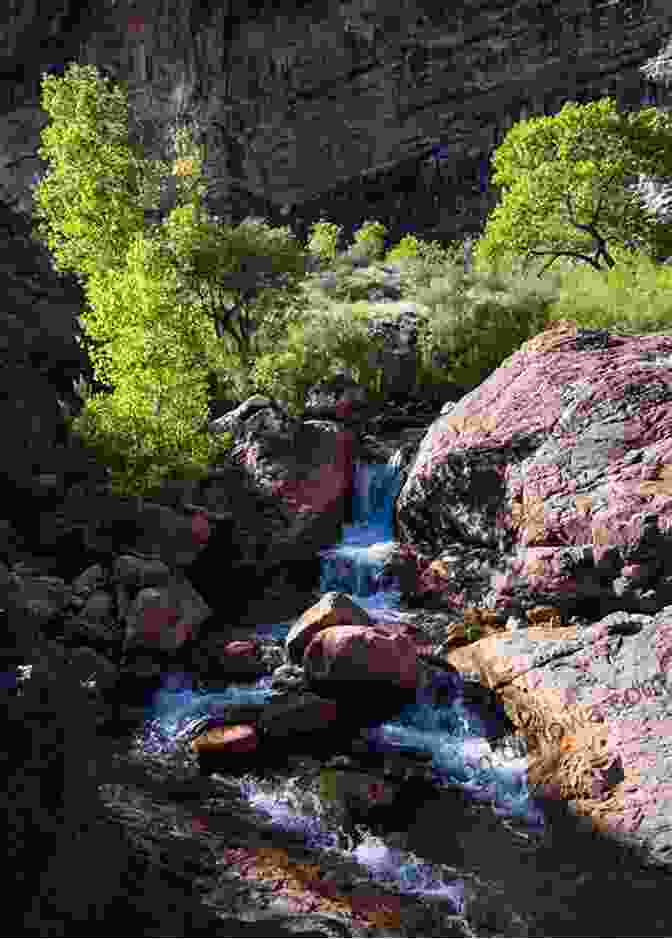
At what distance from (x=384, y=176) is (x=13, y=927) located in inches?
2805

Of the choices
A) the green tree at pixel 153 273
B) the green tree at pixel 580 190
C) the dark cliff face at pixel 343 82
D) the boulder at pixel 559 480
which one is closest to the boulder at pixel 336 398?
the green tree at pixel 153 273

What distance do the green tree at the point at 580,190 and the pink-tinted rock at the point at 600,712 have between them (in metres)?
26.3

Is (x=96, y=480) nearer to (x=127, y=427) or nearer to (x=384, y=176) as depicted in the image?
(x=127, y=427)

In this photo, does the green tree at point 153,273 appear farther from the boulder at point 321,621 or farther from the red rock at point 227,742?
the red rock at point 227,742

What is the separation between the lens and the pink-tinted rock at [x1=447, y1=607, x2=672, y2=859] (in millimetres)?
10320

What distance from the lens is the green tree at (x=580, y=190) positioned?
34.2 m

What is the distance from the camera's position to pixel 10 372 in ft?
79.1

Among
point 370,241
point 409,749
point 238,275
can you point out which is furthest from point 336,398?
point 370,241

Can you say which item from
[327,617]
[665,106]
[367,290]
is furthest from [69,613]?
[665,106]

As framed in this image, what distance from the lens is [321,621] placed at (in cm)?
1448

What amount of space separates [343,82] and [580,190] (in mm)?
45267

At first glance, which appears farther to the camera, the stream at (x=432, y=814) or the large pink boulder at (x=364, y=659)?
the large pink boulder at (x=364, y=659)

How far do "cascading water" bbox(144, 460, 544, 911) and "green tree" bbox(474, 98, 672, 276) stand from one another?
80.1 feet

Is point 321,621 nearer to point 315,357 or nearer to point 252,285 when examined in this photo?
point 315,357
